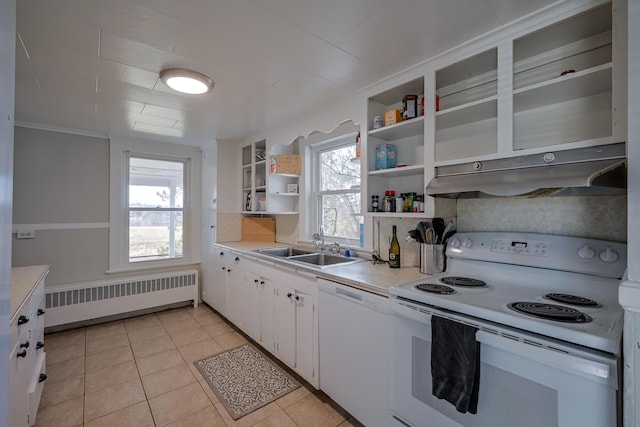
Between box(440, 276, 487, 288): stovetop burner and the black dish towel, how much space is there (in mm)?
320

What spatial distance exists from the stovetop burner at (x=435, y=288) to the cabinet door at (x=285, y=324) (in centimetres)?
107

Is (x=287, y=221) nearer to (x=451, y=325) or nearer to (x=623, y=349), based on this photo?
(x=451, y=325)

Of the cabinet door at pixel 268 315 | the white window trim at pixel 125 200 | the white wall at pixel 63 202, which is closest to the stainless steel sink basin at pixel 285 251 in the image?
the cabinet door at pixel 268 315

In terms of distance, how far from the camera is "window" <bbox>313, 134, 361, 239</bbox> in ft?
9.05

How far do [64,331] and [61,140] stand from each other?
83.2 inches

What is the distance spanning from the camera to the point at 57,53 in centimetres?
165

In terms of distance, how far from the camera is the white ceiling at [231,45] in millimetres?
1308

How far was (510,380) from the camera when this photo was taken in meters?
1.10

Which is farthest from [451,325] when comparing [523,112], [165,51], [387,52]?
[165,51]

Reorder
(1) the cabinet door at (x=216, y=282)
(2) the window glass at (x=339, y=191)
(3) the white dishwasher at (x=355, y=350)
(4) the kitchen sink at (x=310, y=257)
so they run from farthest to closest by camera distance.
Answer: (1) the cabinet door at (x=216, y=282) → (2) the window glass at (x=339, y=191) → (4) the kitchen sink at (x=310, y=257) → (3) the white dishwasher at (x=355, y=350)

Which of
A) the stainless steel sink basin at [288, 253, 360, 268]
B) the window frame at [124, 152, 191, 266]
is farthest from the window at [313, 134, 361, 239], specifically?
the window frame at [124, 152, 191, 266]

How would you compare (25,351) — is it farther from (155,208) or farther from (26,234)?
(155,208)

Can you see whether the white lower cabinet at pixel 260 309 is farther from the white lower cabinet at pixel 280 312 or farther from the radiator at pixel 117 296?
the radiator at pixel 117 296

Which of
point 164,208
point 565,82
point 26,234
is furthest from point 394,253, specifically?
point 26,234
